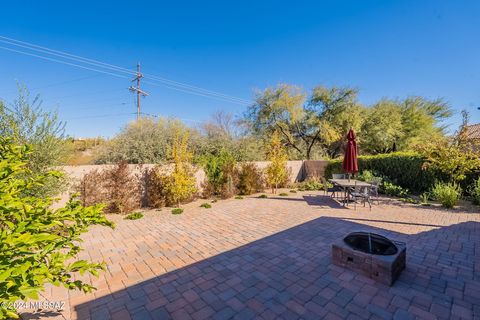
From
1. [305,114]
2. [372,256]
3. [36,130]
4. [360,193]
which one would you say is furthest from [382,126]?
[36,130]

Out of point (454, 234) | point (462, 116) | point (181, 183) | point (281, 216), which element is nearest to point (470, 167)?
point (462, 116)

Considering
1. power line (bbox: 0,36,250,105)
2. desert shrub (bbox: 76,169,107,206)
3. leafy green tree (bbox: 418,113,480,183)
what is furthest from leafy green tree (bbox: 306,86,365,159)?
desert shrub (bbox: 76,169,107,206)

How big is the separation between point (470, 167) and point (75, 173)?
14.0m

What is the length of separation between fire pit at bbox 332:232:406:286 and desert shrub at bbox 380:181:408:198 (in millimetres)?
7362

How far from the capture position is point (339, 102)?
17.8m

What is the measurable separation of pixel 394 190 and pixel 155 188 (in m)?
10.5

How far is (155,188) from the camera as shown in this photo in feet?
26.2

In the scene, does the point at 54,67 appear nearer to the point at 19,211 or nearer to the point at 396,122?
the point at 19,211

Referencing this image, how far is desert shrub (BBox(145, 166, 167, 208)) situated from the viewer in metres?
A: 7.91

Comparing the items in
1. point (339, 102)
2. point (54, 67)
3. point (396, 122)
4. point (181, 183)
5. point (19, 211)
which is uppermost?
point (54, 67)

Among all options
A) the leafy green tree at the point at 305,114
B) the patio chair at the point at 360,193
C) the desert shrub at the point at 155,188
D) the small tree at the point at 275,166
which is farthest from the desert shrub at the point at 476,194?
the desert shrub at the point at 155,188

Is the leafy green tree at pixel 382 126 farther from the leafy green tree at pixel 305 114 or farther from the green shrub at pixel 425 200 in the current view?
the green shrub at pixel 425 200

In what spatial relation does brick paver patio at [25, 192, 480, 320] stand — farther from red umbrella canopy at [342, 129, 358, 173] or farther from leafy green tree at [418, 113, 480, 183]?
leafy green tree at [418, 113, 480, 183]

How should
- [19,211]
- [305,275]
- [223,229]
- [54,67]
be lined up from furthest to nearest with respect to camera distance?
[54,67] < [223,229] < [305,275] < [19,211]
